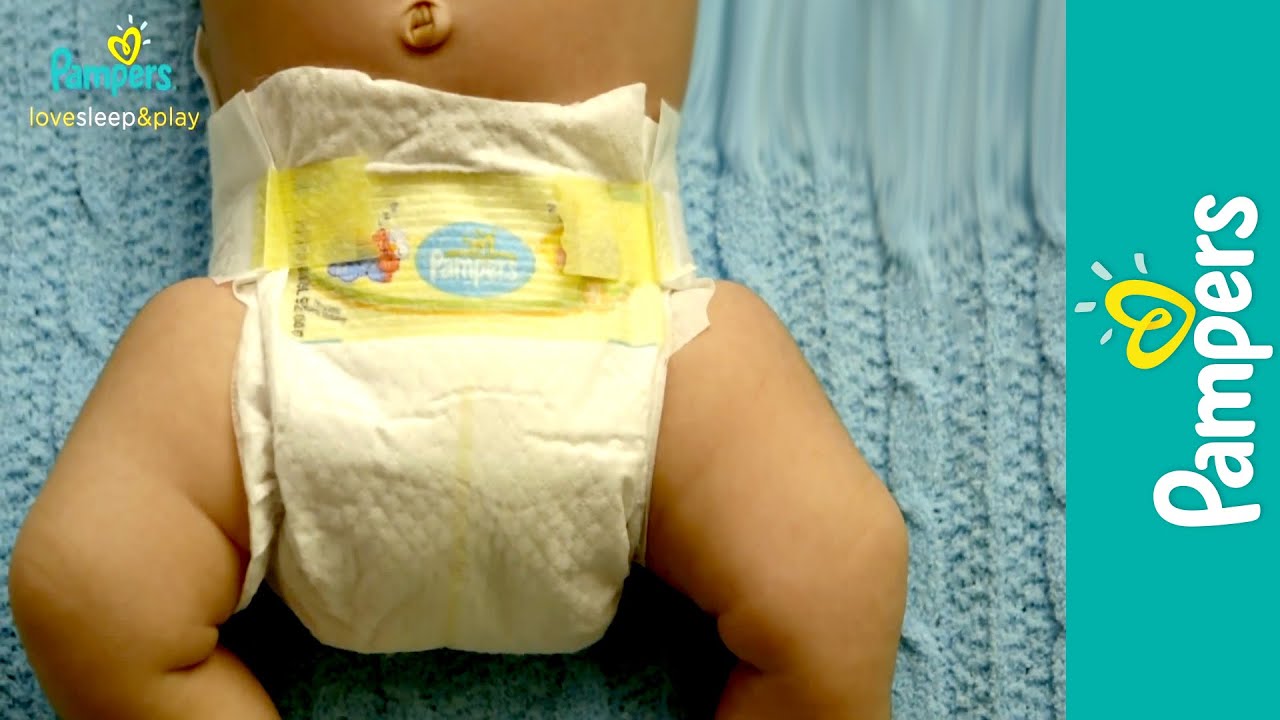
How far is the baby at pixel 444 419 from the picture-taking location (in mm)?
920

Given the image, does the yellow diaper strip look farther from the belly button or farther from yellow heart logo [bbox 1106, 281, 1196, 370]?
yellow heart logo [bbox 1106, 281, 1196, 370]

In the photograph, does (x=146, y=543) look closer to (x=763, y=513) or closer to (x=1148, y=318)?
(x=763, y=513)

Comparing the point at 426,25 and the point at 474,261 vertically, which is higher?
the point at 426,25

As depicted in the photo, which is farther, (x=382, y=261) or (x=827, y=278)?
(x=827, y=278)

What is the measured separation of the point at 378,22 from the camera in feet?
3.23

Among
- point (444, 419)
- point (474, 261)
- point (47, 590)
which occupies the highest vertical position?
point (474, 261)

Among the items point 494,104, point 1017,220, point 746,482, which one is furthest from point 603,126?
point 1017,220

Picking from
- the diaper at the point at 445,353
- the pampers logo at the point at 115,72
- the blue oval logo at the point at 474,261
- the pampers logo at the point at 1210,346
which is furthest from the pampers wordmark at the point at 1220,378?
the pampers logo at the point at 115,72

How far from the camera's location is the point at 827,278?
119 centimetres

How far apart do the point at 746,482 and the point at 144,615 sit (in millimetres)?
431

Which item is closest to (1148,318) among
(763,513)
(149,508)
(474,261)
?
(763,513)

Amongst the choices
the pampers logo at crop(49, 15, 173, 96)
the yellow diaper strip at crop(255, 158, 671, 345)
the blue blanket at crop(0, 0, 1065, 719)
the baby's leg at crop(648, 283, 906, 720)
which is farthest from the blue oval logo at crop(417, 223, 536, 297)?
the pampers logo at crop(49, 15, 173, 96)

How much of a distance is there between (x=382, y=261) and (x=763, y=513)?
0.34 meters

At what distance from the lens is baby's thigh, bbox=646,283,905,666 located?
956 mm
